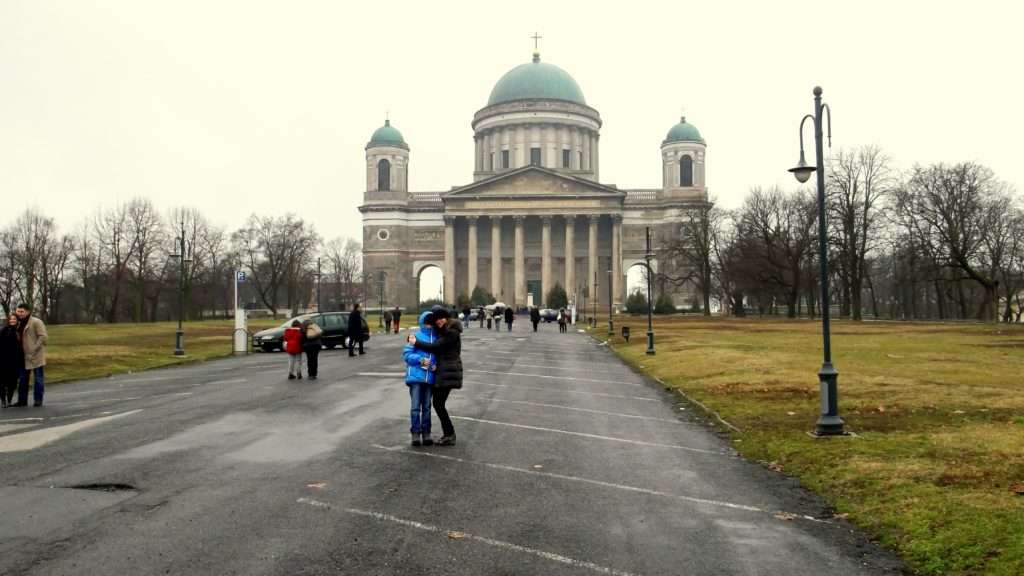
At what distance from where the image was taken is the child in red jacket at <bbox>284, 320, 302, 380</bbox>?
22902 millimetres

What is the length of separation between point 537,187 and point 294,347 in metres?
95.8

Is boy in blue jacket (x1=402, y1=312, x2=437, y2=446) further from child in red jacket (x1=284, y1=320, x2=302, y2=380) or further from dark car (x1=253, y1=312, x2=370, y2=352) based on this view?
dark car (x1=253, y1=312, x2=370, y2=352)

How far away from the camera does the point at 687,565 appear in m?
7.06

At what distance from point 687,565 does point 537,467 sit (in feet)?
14.1

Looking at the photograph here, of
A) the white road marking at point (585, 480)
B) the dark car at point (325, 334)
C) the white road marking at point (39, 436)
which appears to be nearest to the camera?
the white road marking at point (585, 480)

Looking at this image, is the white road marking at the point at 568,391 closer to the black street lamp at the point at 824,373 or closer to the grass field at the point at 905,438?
the grass field at the point at 905,438

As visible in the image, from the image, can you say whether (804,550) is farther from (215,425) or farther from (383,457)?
(215,425)

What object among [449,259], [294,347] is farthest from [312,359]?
[449,259]

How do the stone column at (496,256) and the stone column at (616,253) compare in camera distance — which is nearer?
the stone column at (496,256)

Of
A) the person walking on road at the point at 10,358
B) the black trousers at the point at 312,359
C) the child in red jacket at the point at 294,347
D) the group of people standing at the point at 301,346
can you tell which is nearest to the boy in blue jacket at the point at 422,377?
the person walking on road at the point at 10,358

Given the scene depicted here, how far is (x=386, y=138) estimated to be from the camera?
409 ft

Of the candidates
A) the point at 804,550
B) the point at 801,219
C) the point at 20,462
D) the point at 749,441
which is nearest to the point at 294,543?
the point at 804,550

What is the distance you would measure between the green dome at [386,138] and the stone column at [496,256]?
16991mm

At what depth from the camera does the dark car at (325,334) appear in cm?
3947
